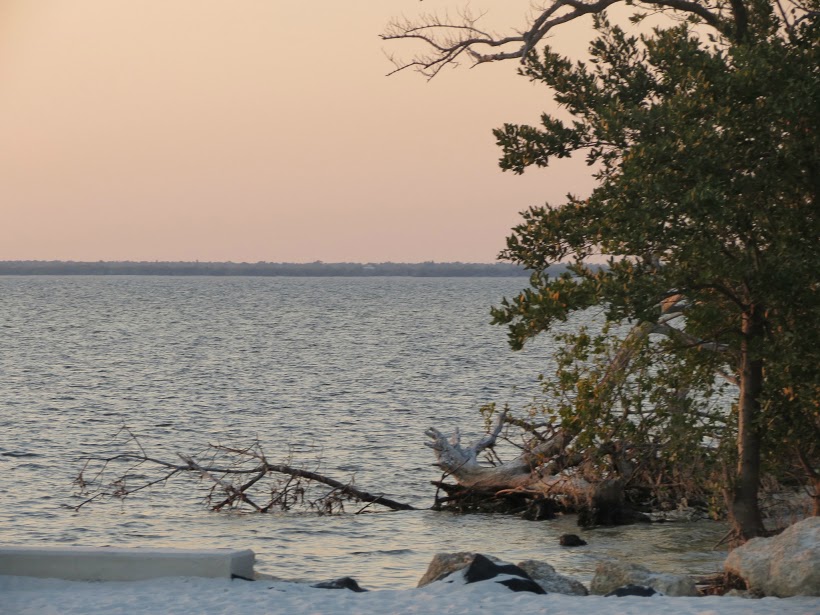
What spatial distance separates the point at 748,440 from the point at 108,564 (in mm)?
8167

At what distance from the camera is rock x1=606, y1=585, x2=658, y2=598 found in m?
12.5

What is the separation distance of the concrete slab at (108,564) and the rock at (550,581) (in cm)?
349

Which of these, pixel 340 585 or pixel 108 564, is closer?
pixel 108 564

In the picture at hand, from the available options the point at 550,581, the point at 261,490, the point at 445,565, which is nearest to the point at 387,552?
the point at 261,490

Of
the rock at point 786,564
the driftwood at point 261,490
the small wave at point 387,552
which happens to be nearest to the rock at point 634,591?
the rock at point 786,564

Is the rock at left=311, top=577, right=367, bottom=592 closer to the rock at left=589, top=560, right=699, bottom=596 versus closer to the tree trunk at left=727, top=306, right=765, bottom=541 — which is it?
the rock at left=589, top=560, right=699, bottom=596

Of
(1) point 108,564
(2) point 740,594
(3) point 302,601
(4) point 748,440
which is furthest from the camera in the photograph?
(4) point 748,440

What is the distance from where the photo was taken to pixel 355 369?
6297 centimetres

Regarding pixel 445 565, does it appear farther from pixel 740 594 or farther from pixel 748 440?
pixel 748 440

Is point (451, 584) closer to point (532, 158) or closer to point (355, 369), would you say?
point (532, 158)

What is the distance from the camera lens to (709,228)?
13344 millimetres

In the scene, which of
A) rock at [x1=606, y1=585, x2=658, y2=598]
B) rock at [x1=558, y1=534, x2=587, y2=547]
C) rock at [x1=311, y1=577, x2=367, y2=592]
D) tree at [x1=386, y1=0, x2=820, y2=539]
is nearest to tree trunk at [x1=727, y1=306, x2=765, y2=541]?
tree at [x1=386, y1=0, x2=820, y2=539]

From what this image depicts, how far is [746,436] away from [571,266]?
3448 millimetres

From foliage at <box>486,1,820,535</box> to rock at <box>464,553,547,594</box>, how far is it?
2.55 metres
